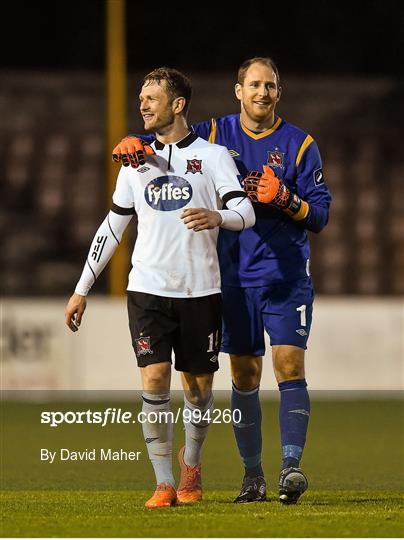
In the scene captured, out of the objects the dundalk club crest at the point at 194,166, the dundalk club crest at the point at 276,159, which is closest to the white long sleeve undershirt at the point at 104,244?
the dundalk club crest at the point at 194,166

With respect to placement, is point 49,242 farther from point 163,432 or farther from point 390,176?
point 163,432

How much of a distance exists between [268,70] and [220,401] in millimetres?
5971

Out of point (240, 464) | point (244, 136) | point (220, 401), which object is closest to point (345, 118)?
point (220, 401)

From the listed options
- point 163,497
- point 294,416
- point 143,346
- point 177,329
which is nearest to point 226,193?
point 177,329

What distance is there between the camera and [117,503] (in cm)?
598

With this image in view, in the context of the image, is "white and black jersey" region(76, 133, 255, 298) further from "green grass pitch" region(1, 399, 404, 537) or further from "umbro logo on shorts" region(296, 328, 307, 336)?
"green grass pitch" region(1, 399, 404, 537)

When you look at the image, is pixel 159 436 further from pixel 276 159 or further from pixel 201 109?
pixel 201 109

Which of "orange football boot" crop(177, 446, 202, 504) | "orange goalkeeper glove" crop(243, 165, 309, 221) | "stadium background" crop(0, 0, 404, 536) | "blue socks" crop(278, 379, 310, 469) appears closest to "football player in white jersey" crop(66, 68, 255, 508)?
"orange goalkeeper glove" crop(243, 165, 309, 221)

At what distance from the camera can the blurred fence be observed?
1600 centimetres

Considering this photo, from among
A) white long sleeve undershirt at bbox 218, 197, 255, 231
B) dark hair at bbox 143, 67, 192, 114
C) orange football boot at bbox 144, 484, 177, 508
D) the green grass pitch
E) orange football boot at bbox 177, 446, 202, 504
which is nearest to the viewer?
the green grass pitch

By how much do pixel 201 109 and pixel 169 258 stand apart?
41.5 feet

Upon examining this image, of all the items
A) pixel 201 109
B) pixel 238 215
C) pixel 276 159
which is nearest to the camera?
pixel 238 215

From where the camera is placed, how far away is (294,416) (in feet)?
19.2

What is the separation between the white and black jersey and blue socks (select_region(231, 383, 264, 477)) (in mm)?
630
